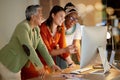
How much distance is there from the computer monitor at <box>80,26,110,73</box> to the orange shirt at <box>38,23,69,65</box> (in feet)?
2.34

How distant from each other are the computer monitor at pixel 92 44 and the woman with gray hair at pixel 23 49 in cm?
45

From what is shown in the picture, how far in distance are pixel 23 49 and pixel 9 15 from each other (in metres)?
1.32

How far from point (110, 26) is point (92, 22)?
393mm

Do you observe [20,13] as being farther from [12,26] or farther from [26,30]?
[26,30]

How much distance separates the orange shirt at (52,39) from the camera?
2986mm

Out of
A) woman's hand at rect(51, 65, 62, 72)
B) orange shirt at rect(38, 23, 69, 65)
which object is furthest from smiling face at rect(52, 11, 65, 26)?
woman's hand at rect(51, 65, 62, 72)

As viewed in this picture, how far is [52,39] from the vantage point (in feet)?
10.0

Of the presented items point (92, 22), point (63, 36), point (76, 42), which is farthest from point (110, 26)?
point (63, 36)

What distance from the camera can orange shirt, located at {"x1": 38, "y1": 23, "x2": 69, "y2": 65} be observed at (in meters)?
2.99

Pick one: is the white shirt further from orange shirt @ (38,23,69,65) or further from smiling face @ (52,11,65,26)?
smiling face @ (52,11,65,26)

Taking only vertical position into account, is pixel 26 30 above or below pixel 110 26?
above

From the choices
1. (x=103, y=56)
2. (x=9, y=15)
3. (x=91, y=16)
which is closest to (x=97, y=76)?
(x=103, y=56)

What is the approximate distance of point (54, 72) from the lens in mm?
2598

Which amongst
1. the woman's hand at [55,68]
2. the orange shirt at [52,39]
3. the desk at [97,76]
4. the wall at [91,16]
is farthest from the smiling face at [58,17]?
the wall at [91,16]
